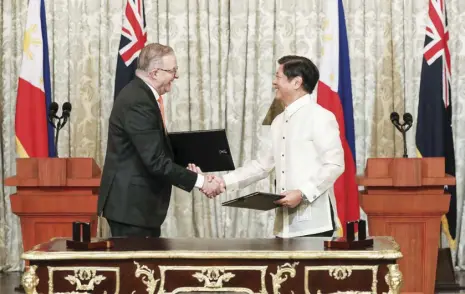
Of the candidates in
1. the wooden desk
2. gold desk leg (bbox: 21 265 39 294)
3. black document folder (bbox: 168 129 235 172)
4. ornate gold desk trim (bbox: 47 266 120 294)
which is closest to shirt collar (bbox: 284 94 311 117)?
black document folder (bbox: 168 129 235 172)

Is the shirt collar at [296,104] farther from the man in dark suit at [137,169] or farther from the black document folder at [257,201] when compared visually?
the man in dark suit at [137,169]

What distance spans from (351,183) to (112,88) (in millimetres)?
2112

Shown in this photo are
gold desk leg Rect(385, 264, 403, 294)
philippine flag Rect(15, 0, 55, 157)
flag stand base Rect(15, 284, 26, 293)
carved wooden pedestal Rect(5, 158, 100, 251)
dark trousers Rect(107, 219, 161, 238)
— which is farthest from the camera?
philippine flag Rect(15, 0, 55, 157)

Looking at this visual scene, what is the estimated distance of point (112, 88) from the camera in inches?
279

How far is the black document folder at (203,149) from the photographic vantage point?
4137 mm

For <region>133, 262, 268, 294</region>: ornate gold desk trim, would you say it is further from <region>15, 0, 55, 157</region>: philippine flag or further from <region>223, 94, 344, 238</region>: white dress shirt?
<region>15, 0, 55, 157</region>: philippine flag

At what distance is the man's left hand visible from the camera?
159 inches

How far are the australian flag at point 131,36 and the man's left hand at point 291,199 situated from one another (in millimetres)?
2815

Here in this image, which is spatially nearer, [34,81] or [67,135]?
[34,81]

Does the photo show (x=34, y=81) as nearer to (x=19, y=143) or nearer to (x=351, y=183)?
(x=19, y=143)

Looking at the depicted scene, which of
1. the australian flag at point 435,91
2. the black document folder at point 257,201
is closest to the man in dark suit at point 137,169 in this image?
the black document folder at point 257,201

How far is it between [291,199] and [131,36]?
301 centimetres

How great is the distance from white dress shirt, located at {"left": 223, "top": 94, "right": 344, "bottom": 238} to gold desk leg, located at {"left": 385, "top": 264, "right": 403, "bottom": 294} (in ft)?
2.51

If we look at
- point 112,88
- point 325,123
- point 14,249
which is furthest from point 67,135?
point 325,123
